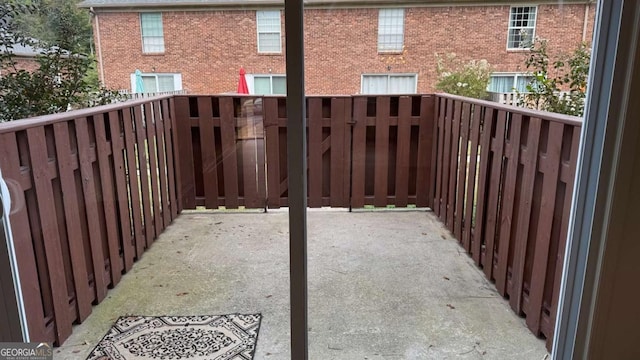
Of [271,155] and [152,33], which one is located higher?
[152,33]

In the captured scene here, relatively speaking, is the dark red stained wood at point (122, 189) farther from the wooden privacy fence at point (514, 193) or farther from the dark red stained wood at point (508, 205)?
the dark red stained wood at point (508, 205)

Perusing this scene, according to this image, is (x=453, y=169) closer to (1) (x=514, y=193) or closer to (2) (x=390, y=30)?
(1) (x=514, y=193)

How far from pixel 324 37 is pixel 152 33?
0.65 metres

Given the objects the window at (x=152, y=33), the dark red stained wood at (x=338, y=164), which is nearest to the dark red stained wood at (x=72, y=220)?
the window at (x=152, y=33)

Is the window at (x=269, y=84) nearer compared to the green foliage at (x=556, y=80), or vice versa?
the window at (x=269, y=84)

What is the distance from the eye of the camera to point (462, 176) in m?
2.78

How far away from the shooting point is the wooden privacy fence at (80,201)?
1487mm

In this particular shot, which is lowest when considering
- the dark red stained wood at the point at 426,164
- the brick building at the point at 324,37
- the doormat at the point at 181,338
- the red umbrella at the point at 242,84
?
the doormat at the point at 181,338

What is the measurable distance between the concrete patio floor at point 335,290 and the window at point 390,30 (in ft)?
2.43

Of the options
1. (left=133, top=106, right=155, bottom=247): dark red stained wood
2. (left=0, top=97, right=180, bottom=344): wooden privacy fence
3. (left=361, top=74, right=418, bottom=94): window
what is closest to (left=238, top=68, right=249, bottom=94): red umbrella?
(left=361, top=74, right=418, bottom=94): window

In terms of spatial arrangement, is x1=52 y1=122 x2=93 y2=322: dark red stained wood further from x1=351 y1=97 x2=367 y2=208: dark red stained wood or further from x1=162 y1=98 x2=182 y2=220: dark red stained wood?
x1=351 y1=97 x2=367 y2=208: dark red stained wood

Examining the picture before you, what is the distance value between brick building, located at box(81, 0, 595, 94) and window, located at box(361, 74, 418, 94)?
31mm

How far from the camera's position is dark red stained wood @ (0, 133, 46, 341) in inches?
54.4

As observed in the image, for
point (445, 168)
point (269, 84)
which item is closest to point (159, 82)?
point (269, 84)
